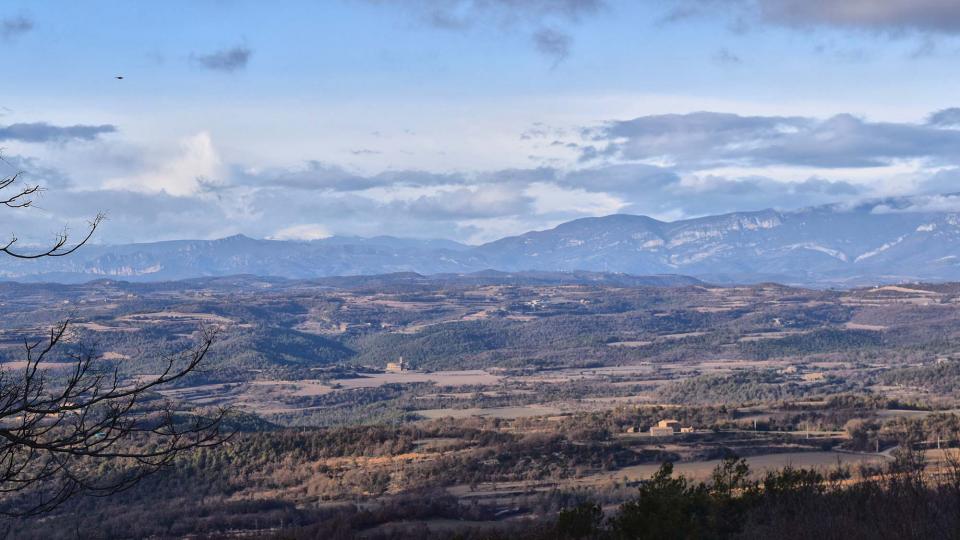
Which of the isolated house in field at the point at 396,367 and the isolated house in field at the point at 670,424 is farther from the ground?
the isolated house in field at the point at 670,424

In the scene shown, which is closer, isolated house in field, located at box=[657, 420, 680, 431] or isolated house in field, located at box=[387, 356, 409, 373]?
isolated house in field, located at box=[657, 420, 680, 431]

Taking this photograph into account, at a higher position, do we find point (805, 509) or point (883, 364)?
point (805, 509)

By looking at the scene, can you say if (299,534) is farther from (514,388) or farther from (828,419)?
(514,388)

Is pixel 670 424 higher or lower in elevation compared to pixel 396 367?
higher

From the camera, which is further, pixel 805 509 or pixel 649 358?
pixel 649 358

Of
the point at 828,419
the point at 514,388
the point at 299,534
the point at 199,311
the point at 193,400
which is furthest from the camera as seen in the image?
the point at 199,311

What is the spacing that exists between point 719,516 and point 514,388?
9514cm

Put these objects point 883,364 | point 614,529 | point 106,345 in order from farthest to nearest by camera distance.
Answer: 1. point 106,345
2. point 883,364
3. point 614,529

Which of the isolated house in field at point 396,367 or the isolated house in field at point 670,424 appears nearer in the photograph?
the isolated house in field at point 670,424

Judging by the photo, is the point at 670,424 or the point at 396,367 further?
the point at 396,367

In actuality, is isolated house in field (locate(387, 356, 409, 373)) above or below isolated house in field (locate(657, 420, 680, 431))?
below

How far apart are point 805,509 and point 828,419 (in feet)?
147

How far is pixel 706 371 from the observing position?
12875cm

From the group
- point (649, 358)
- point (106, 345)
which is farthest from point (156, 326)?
point (649, 358)
